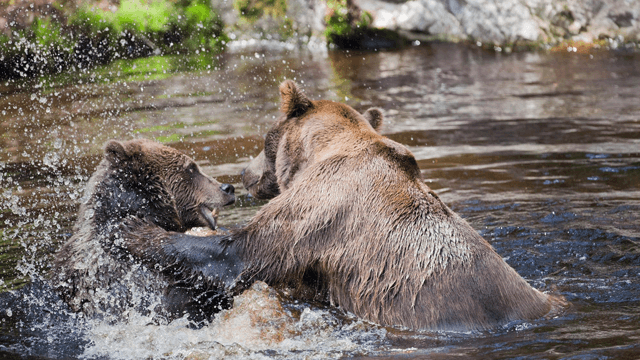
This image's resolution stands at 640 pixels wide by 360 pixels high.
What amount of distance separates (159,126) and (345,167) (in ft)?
A: 23.0

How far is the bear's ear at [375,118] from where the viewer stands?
18.0 ft

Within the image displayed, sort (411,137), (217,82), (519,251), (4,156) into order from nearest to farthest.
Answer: (519,251) < (4,156) < (411,137) < (217,82)

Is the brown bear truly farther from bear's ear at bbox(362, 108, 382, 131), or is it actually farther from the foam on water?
bear's ear at bbox(362, 108, 382, 131)

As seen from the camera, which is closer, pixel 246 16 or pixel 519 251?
pixel 519 251

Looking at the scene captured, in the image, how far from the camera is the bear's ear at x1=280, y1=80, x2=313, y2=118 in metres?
5.07

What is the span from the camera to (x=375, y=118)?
551 centimetres

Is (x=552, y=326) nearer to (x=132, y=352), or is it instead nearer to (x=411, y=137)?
(x=132, y=352)

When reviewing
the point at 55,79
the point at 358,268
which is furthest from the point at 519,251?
the point at 55,79

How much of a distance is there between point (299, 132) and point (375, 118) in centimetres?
82

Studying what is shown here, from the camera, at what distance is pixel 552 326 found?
13.5 ft

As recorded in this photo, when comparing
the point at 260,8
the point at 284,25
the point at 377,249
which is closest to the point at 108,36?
the point at 260,8

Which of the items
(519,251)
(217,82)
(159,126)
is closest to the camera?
(519,251)

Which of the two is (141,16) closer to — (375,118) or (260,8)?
(260,8)

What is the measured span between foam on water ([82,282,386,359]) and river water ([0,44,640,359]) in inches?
0.5
